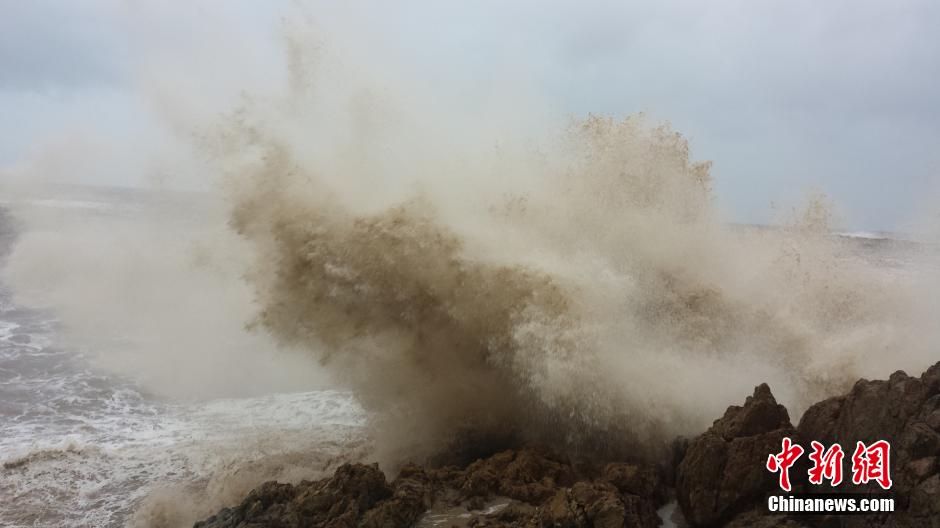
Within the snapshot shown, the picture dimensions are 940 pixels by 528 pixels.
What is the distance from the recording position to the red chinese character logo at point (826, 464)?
18.3 ft

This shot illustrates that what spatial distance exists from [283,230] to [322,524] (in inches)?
206

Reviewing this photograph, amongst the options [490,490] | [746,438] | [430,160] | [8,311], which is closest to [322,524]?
[490,490]

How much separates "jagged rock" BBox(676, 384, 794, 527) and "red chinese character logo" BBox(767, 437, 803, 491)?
0.06 m

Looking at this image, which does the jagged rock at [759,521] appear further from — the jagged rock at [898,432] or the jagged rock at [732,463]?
the jagged rock at [898,432]

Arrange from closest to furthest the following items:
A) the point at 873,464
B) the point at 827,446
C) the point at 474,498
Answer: the point at 873,464, the point at 827,446, the point at 474,498

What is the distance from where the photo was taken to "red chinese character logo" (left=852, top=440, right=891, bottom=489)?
514 centimetres

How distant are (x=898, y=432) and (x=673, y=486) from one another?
2392 millimetres

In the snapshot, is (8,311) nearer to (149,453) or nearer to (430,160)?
(149,453)

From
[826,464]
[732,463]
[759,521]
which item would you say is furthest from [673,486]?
[826,464]

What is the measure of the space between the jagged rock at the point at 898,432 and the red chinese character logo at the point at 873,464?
0.17 feet

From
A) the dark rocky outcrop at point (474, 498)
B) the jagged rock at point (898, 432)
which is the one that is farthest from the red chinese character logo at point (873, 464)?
the dark rocky outcrop at point (474, 498)

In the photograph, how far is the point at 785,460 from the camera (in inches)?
230

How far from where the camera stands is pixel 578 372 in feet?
25.7

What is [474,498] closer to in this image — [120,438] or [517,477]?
[517,477]
